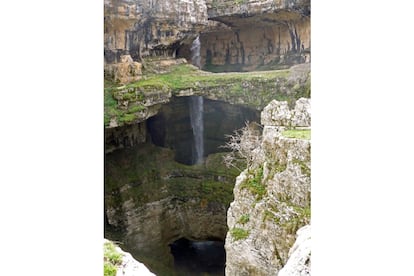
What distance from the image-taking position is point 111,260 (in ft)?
12.5

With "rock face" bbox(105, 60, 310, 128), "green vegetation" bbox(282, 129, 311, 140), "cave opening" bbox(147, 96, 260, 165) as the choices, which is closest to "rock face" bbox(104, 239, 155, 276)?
"green vegetation" bbox(282, 129, 311, 140)

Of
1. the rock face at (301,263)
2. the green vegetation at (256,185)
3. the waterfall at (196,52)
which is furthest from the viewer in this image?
the waterfall at (196,52)

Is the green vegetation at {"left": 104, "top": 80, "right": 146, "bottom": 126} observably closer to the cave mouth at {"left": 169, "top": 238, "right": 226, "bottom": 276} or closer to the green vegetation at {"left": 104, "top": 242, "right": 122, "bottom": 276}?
the cave mouth at {"left": 169, "top": 238, "right": 226, "bottom": 276}

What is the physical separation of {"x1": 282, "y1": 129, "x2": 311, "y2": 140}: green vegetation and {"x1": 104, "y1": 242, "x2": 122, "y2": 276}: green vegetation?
2.82 m

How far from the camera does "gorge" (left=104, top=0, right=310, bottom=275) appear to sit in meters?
12.1

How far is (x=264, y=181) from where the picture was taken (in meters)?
6.45

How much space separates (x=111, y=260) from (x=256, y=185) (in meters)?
3.40

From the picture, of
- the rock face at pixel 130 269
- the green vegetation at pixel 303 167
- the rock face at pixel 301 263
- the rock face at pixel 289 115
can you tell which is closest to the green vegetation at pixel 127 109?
the rock face at pixel 289 115

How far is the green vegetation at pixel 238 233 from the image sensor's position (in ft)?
21.8

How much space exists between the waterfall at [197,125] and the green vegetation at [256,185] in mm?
8623

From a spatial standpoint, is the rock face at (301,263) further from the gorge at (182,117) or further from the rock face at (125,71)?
the rock face at (125,71)
